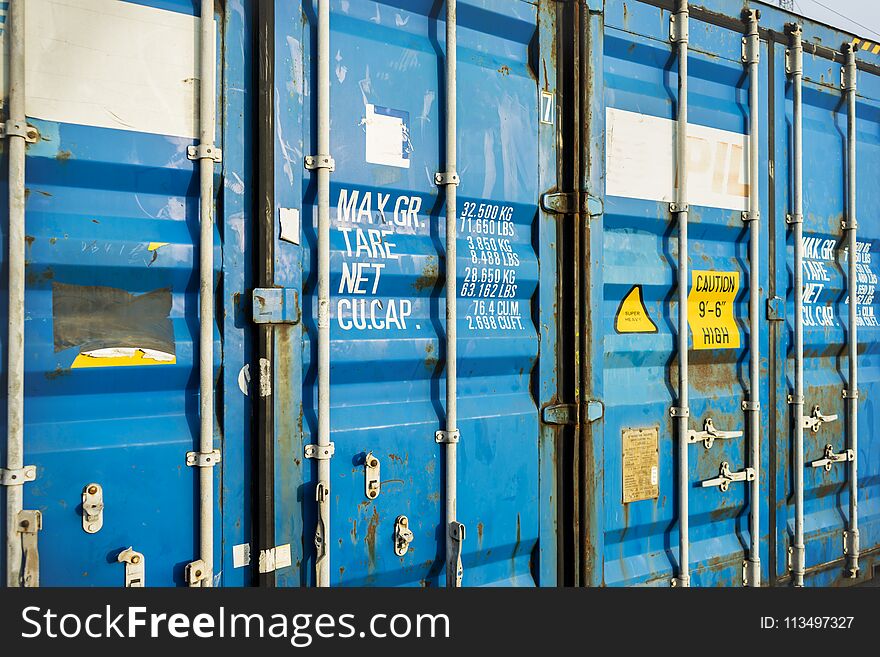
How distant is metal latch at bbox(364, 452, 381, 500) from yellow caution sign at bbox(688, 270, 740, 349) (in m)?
1.76

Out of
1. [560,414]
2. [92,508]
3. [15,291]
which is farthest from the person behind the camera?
[560,414]

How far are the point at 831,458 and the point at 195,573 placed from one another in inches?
133

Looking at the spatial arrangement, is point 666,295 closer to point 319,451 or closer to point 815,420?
point 815,420

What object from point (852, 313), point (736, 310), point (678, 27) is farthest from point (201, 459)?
point (852, 313)

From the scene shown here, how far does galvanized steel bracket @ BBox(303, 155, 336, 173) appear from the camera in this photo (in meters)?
2.67

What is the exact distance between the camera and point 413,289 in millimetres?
2910

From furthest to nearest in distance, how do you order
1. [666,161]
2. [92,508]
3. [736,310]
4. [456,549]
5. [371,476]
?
[736,310] < [666,161] < [456,549] < [371,476] < [92,508]

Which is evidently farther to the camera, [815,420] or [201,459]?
[815,420]

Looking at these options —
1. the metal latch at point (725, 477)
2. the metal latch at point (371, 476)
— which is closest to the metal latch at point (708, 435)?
the metal latch at point (725, 477)

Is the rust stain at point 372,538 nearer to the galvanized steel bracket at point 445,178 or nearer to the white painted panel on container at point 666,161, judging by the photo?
the galvanized steel bracket at point 445,178

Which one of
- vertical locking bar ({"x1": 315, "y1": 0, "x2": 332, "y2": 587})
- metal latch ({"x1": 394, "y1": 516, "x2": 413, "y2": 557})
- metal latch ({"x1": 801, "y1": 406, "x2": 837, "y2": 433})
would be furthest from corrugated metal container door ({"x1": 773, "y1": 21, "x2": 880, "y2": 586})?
vertical locking bar ({"x1": 315, "y1": 0, "x2": 332, "y2": 587})

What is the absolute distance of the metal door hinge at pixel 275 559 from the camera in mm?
2568

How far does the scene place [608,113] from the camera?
11.0ft

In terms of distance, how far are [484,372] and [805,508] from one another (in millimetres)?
2147
